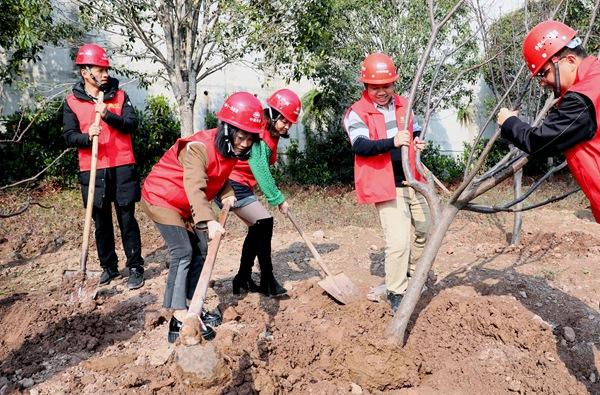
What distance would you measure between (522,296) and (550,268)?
1.07 m

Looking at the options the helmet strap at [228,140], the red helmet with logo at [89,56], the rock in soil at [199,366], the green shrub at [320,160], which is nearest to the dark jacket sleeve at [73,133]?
the red helmet with logo at [89,56]

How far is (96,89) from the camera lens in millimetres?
4480

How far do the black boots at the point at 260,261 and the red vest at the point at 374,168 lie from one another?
2.82 ft

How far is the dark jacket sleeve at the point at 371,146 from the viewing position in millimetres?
3410

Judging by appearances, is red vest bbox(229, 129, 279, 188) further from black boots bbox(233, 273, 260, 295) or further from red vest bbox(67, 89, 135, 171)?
red vest bbox(67, 89, 135, 171)

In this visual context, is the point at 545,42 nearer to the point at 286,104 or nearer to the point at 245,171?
the point at 286,104

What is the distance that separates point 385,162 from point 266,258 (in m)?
1.28

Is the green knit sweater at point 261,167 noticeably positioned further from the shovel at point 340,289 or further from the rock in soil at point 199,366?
the rock in soil at point 199,366

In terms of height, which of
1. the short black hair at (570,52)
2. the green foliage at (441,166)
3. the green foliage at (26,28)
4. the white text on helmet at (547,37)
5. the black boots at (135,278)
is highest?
the green foliage at (26,28)

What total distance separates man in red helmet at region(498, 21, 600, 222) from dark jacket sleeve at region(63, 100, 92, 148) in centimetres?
332

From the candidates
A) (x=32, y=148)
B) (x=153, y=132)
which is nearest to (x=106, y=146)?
(x=32, y=148)

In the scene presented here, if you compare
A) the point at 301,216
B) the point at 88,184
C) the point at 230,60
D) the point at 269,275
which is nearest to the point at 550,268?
the point at 269,275

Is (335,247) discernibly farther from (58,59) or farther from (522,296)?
(58,59)

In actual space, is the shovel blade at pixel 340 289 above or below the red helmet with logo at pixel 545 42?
below
